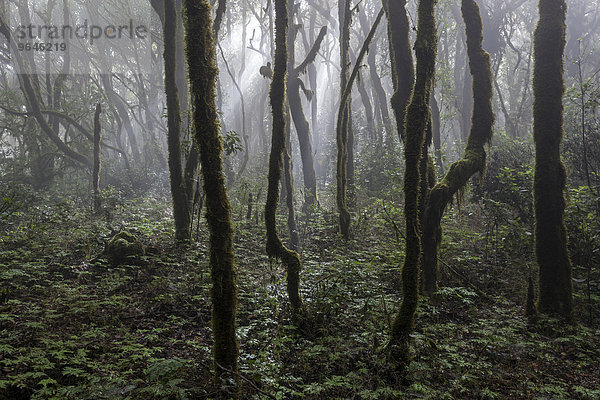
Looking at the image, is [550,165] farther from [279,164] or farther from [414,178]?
[279,164]

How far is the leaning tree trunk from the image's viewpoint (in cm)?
923

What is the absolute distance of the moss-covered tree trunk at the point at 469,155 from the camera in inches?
246

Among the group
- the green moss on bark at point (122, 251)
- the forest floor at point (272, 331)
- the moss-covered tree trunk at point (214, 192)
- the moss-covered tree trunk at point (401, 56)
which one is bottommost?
the forest floor at point (272, 331)

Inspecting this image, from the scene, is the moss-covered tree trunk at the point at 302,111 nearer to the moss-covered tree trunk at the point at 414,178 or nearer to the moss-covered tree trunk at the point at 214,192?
the moss-covered tree trunk at the point at 414,178

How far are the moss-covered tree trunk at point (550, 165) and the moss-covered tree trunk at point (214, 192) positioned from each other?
492 centimetres

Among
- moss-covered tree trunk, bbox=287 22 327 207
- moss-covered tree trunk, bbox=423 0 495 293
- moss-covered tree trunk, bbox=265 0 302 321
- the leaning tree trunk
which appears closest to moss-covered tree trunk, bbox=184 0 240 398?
moss-covered tree trunk, bbox=265 0 302 321

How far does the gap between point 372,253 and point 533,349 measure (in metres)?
3.68

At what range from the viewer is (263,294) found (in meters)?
6.26

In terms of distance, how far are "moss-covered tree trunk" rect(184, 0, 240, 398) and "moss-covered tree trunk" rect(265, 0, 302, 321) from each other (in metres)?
1.83

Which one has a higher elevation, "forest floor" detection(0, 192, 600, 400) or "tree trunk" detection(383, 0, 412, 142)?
"tree trunk" detection(383, 0, 412, 142)

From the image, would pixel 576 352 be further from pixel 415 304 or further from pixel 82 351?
pixel 82 351

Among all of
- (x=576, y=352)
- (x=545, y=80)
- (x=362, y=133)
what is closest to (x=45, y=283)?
(x=576, y=352)

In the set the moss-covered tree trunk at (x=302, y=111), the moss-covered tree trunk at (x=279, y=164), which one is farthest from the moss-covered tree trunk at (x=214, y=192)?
the moss-covered tree trunk at (x=302, y=111)

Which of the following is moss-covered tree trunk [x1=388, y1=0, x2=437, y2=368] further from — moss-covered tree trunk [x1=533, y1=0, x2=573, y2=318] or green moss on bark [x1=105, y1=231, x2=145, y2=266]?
green moss on bark [x1=105, y1=231, x2=145, y2=266]
